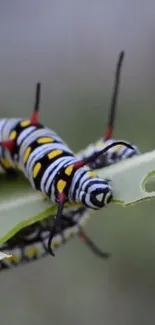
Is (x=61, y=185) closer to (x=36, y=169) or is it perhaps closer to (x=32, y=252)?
(x=36, y=169)

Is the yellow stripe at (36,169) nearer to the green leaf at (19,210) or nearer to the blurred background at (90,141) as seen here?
the green leaf at (19,210)

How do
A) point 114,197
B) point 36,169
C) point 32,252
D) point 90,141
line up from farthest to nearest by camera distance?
1. point 90,141
2. point 32,252
3. point 36,169
4. point 114,197

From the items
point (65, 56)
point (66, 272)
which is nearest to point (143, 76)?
point (65, 56)

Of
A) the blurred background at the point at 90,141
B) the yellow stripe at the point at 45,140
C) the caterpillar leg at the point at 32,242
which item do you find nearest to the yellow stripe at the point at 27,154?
the yellow stripe at the point at 45,140

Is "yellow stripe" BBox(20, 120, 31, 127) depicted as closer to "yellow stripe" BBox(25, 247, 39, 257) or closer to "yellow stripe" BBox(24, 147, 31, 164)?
"yellow stripe" BBox(24, 147, 31, 164)

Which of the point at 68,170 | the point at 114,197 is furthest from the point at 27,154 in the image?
the point at 114,197

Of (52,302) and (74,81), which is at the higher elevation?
(74,81)

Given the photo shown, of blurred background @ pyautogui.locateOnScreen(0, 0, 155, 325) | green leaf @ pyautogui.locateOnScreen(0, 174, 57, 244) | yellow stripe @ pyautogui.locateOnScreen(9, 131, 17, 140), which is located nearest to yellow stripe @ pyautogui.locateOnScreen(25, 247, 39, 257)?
green leaf @ pyautogui.locateOnScreen(0, 174, 57, 244)

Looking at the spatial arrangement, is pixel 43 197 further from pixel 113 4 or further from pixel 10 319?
pixel 113 4
